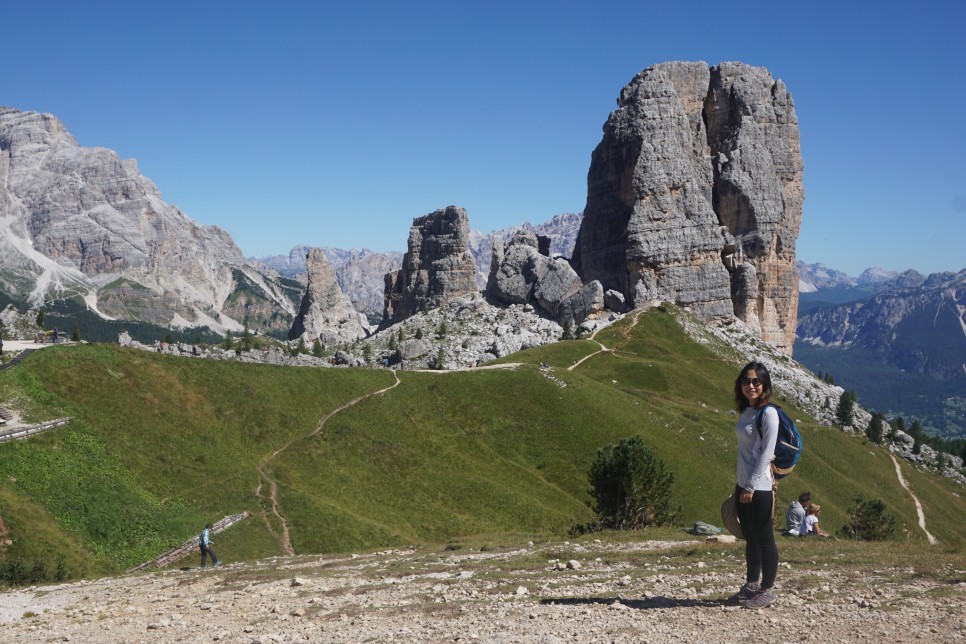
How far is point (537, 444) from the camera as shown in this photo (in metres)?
79.5

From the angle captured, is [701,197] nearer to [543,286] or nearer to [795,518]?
[543,286]

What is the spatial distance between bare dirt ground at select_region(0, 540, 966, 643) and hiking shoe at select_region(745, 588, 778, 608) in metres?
0.23

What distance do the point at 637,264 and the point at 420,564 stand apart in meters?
151

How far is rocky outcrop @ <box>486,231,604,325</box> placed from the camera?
17238 cm

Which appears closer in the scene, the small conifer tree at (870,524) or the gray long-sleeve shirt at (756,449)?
the gray long-sleeve shirt at (756,449)

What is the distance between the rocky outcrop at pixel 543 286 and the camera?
6786 inches

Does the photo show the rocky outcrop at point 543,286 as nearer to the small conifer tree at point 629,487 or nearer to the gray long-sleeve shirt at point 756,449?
the small conifer tree at point 629,487

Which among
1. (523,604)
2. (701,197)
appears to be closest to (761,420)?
(523,604)

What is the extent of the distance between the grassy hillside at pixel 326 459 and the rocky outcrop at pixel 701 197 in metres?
71.9

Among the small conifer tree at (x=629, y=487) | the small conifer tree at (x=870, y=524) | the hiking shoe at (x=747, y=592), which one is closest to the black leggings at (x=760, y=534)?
the hiking shoe at (x=747, y=592)

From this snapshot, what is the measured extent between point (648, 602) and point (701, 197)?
17356 centimetres

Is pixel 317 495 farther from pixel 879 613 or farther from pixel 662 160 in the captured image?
pixel 662 160

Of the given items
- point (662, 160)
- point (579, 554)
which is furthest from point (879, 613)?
point (662, 160)

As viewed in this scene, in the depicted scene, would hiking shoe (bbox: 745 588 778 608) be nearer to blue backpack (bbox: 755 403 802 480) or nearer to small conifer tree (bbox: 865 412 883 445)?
blue backpack (bbox: 755 403 802 480)
